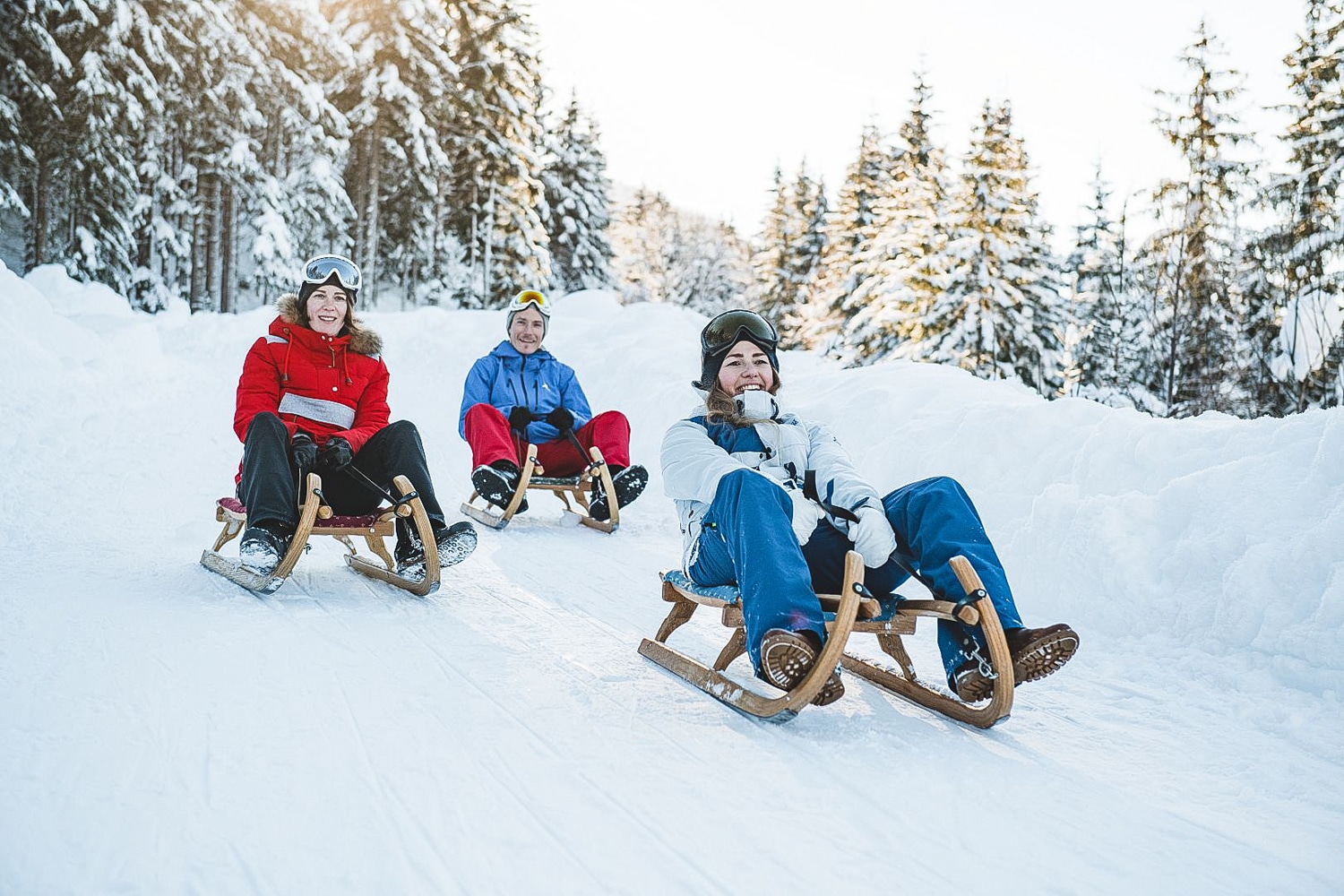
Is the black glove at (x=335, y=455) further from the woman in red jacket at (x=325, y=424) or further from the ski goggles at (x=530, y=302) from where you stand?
the ski goggles at (x=530, y=302)

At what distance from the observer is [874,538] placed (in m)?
2.80

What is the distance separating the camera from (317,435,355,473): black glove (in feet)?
13.1

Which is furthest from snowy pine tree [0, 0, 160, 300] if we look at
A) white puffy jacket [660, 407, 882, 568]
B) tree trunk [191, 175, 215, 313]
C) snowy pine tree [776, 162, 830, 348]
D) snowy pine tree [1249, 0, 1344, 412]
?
snowy pine tree [1249, 0, 1344, 412]

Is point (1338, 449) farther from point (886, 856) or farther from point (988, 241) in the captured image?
point (988, 241)

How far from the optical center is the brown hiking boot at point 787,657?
2.42m

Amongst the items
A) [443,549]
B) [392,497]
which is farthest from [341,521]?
[443,549]

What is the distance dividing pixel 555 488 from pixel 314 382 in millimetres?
2100

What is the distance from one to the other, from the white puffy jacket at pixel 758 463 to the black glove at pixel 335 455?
1.61 metres

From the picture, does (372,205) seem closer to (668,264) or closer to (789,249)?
(789,249)

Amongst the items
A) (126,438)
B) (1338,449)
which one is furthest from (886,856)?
(126,438)

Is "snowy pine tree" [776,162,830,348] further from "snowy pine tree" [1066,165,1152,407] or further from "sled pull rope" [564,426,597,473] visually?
"sled pull rope" [564,426,597,473]

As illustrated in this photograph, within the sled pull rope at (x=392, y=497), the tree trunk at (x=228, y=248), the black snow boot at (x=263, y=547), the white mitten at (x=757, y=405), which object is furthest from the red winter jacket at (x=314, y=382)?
the tree trunk at (x=228, y=248)

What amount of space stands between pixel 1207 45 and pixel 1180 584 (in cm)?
1427

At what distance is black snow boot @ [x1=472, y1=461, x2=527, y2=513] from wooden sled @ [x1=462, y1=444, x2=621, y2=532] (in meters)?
0.04
